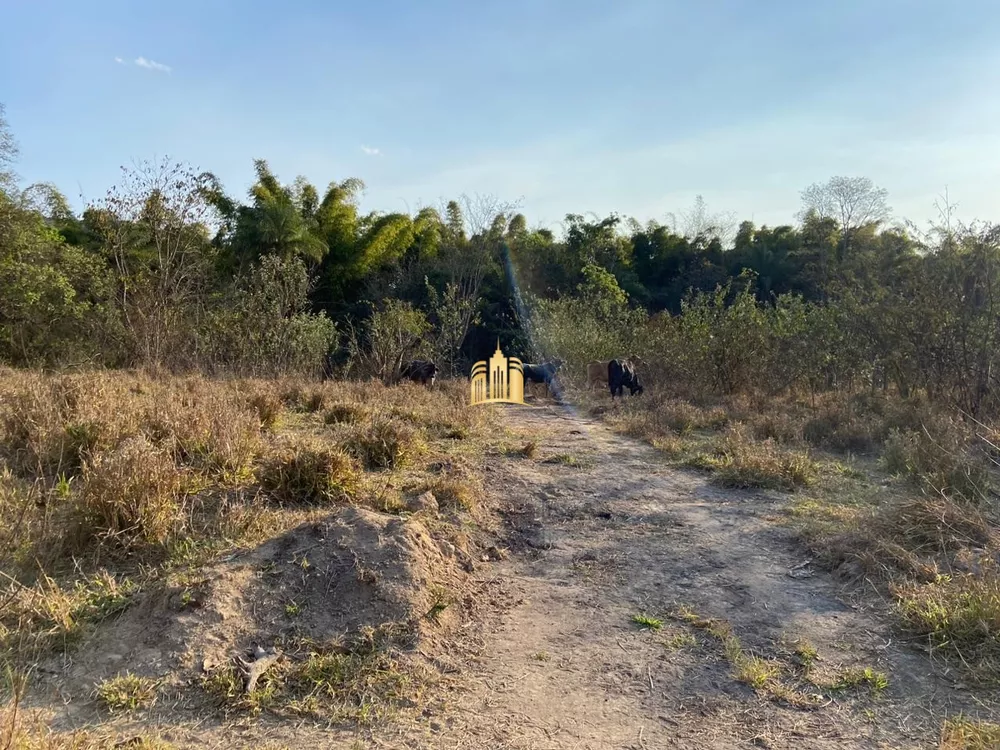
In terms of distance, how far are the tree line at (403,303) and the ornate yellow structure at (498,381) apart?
1745 millimetres

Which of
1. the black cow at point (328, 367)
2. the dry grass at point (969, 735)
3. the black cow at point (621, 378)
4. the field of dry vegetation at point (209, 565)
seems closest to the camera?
the dry grass at point (969, 735)

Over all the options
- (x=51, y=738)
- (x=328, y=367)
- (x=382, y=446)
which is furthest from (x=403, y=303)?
(x=51, y=738)

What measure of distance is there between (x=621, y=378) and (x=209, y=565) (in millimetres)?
8510

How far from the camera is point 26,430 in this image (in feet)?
14.1

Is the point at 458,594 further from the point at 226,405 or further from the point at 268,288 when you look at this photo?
the point at 268,288

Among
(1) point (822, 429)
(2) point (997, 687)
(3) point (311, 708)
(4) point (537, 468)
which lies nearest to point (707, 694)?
(2) point (997, 687)

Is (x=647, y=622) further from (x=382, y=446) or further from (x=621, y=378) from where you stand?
(x=621, y=378)

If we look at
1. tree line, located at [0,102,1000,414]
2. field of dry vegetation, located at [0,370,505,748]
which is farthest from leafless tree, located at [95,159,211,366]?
field of dry vegetation, located at [0,370,505,748]

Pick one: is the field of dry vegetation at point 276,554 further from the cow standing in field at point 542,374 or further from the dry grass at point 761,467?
the cow standing in field at point 542,374

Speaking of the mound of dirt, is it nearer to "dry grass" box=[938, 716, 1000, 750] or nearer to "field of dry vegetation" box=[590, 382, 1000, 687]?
"dry grass" box=[938, 716, 1000, 750]

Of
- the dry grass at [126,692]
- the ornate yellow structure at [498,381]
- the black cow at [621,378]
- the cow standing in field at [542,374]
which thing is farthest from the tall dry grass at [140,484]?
the cow standing in field at [542,374]

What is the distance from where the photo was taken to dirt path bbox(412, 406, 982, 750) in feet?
6.89

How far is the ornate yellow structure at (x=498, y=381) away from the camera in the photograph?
10012mm

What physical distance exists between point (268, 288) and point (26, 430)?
7.20 meters
